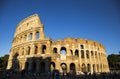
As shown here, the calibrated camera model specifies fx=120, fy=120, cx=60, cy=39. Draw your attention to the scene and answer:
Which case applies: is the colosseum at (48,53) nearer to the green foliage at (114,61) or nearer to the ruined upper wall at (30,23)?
the ruined upper wall at (30,23)

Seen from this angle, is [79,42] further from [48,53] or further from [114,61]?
[114,61]

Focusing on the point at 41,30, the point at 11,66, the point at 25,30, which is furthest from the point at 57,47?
the point at 11,66

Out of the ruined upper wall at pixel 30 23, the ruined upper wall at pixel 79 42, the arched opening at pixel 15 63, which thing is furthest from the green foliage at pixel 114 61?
the arched opening at pixel 15 63

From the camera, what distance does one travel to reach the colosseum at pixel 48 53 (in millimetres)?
25328

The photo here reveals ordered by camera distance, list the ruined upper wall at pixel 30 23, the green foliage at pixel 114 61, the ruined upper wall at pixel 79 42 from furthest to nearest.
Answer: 1. the green foliage at pixel 114 61
2. the ruined upper wall at pixel 30 23
3. the ruined upper wall at pixel 79 42

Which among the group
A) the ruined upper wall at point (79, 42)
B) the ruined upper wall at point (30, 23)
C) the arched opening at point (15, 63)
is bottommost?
the arched opening at point (15, 63)

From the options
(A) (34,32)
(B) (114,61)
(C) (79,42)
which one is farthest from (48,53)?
(B) (114,61)

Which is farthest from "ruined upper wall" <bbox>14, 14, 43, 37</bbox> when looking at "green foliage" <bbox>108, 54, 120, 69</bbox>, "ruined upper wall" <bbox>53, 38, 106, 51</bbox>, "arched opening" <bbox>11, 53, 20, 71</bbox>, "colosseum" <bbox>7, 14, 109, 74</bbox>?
"green foliage" <bbox>108, 54, 120, 69</bbox>

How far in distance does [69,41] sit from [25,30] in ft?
38.3

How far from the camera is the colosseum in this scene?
25.3 meters

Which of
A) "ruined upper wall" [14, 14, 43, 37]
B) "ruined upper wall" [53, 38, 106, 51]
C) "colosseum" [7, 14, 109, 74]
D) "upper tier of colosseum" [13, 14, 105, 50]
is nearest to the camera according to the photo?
"colosseum" [7, 14, 109, 74]

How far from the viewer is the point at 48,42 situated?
26.2 m

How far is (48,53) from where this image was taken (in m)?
25.1

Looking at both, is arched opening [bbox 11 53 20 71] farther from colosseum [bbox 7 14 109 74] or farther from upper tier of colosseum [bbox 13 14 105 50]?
upper tier of colosseum [bbox 13 14 105 50]
